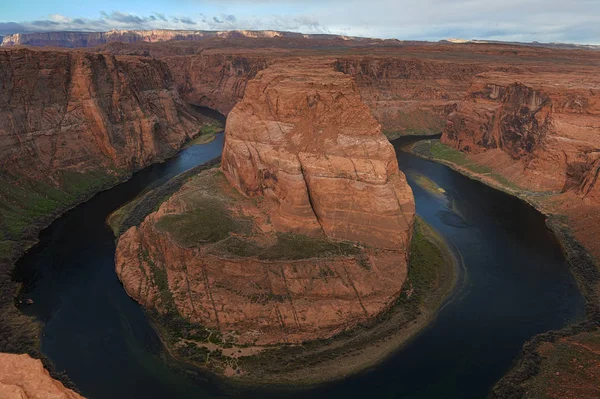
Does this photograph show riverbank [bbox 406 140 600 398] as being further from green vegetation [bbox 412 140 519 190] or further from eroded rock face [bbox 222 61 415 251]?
eroded rock face [bbox 222 61 415 251]

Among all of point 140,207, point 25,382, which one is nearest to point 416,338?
point 25,382

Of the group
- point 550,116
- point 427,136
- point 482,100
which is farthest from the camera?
point 427,136

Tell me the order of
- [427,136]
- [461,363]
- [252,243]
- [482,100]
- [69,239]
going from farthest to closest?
[427,136], [482,100], [69,239], [252,243], [461,363]

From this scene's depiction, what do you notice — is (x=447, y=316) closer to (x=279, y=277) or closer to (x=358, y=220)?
(x=358, y=220)

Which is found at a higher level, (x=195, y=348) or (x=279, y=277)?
(x=279, y=277)

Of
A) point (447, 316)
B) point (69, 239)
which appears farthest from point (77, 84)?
point (447, 316)

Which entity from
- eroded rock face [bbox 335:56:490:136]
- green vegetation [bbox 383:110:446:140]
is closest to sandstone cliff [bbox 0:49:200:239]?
eroded rock face [bbox 335:56:490:136]
